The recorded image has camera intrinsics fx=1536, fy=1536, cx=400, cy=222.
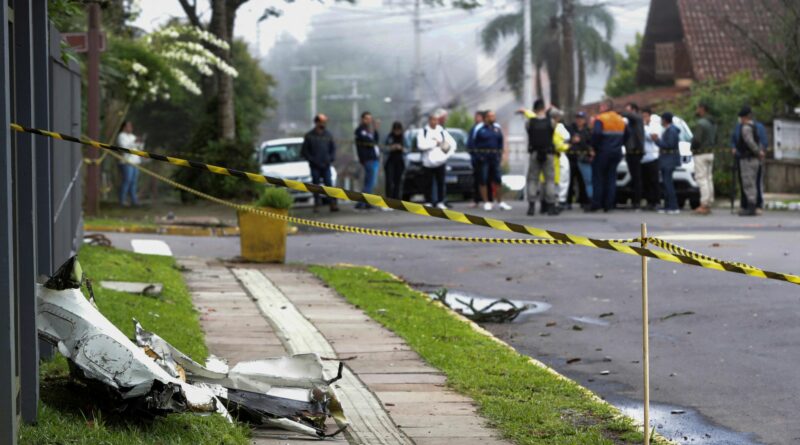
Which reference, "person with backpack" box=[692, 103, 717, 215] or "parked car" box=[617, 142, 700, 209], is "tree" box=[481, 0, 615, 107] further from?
"person with backpack" box=[692, 103, 717, 215]

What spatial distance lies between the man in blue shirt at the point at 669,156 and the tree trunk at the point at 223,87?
969 cm

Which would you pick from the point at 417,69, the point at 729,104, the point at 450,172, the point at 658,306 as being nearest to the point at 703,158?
the point at 450,172

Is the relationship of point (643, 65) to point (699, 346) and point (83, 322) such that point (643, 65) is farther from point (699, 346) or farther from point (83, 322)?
point (83, 322)

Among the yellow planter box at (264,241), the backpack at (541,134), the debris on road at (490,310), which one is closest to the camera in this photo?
the debris on road at (490,310)

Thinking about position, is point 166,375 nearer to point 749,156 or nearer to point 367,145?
point 749,156

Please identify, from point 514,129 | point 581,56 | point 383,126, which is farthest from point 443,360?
point 514,129

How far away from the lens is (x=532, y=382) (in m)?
8.66

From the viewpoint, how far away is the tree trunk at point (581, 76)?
6756 cm

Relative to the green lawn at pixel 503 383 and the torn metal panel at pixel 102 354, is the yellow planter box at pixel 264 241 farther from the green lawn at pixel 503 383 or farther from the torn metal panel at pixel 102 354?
the torn metal panel at pixel 102 354

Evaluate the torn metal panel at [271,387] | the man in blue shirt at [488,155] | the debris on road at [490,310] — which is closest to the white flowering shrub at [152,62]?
the man in blue shirt at [488,155]

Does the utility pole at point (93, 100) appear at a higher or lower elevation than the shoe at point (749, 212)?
higher

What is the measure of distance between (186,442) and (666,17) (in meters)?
47.2

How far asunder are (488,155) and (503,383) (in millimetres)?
19135

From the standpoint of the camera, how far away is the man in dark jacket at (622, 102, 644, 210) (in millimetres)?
26391
